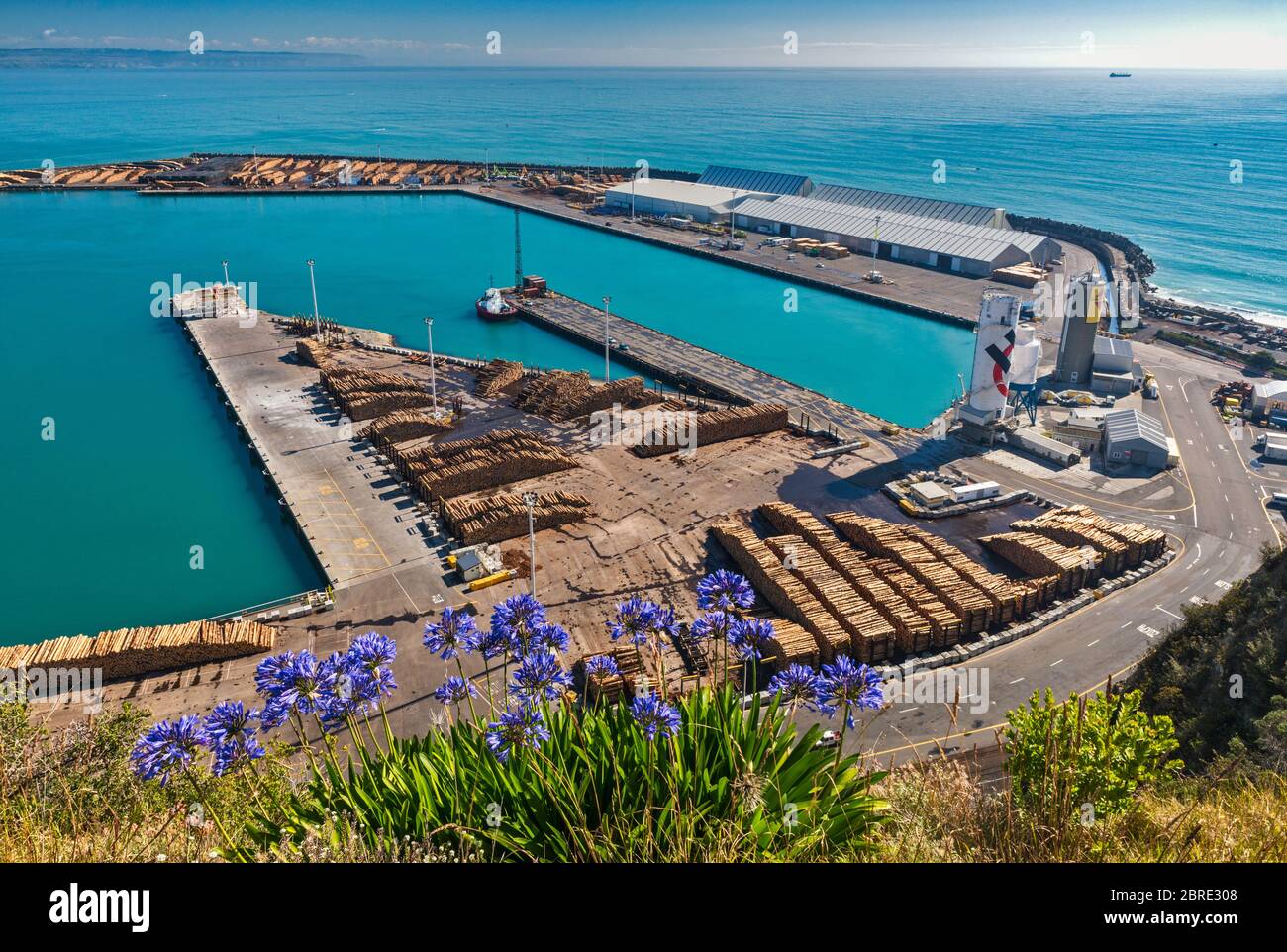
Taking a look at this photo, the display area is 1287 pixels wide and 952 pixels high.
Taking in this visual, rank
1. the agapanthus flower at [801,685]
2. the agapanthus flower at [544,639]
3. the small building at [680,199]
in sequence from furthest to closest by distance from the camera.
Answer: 1. the small building at [680,199]
2. the agapanthus flower at [544,639]
3. the agapanthus flower at [801,685]

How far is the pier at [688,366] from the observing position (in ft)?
169

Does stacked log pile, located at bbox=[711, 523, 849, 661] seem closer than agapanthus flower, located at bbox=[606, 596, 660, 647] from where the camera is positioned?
No

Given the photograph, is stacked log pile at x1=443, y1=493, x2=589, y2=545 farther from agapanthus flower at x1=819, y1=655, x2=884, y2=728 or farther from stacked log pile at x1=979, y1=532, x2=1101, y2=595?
agapanthus flower at x1=819, y1=655, x2=884, y2=728

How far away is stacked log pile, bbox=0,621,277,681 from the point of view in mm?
27297

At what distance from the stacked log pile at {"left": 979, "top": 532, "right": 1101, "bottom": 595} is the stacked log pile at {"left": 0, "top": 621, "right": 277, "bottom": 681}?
98.4 ft

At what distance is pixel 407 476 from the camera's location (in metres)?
40.9

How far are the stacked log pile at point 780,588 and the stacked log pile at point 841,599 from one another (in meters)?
0.33

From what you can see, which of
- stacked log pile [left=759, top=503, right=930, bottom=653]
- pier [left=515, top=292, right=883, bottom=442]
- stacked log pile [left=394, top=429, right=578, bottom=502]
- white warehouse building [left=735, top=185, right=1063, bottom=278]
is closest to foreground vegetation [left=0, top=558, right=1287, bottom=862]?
stacked log pile [left=759, top=503, right=930, bottom=653]

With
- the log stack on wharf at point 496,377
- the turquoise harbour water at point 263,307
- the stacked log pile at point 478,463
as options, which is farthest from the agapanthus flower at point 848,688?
the log stack on wharf at point 496,377

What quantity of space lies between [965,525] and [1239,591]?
1265 cm

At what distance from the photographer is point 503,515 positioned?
36.2 metres

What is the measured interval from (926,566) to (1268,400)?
33.8 m

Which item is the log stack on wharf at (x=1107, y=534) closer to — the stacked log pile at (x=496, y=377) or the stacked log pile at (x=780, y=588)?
the stacked log pile at (x=780, y=588)
